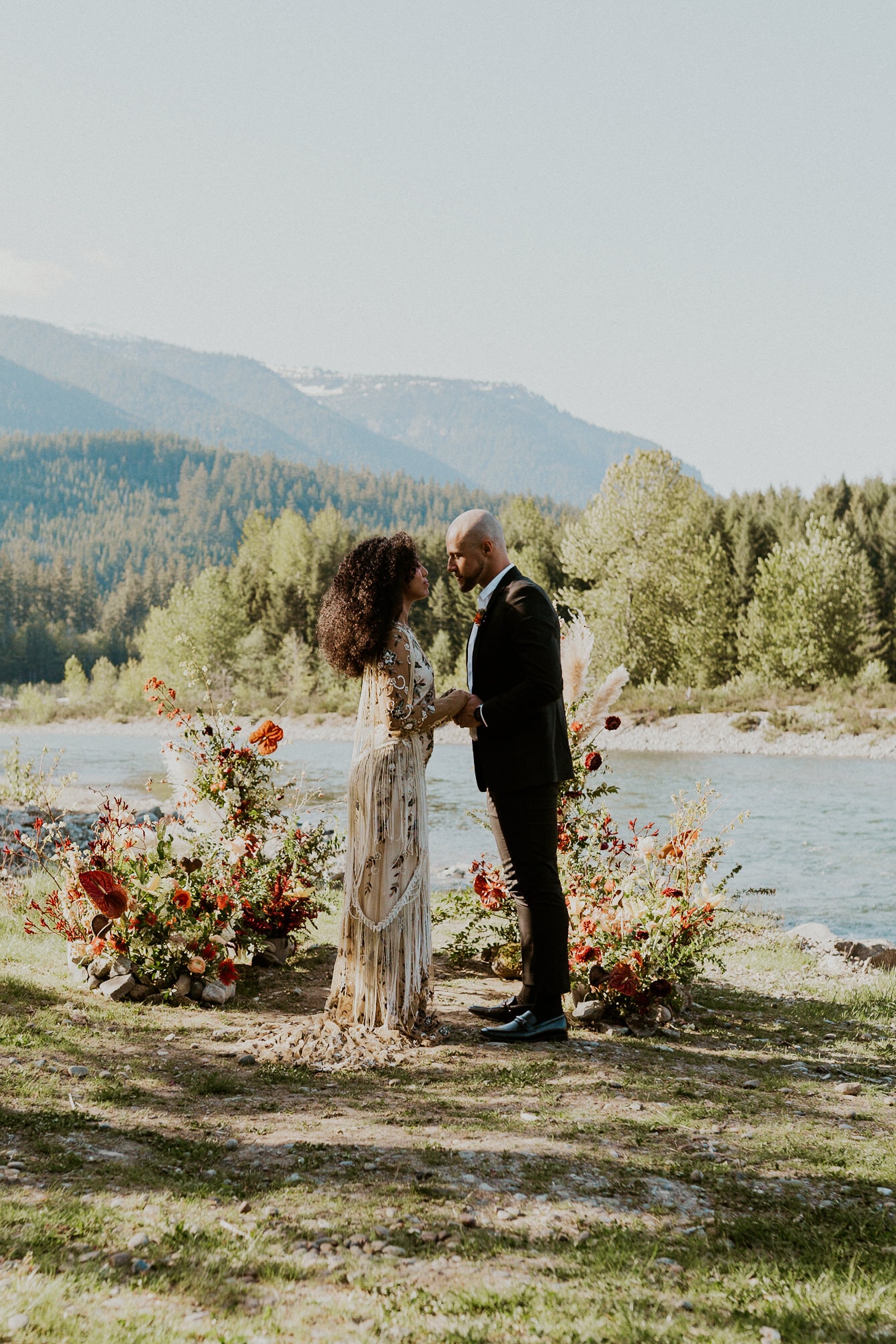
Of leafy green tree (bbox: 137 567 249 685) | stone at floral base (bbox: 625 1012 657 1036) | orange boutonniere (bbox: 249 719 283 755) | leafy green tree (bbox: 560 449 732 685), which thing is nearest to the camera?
stone at floral base (bbox: 625 1012 657 1036)

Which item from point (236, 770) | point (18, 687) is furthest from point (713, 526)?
point (18, 687)

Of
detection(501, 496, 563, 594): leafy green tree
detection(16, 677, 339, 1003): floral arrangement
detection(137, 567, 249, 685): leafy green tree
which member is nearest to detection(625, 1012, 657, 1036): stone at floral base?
detection(16, 677, 339, 1003): floral arrangement

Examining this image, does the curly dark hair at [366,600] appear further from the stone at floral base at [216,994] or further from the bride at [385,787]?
the stone at floral base at [216,994]

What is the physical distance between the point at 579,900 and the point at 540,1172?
256 cm

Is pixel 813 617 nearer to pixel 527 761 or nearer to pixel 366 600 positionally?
pixel 527 761

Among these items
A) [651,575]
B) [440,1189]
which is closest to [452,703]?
[440,1189]

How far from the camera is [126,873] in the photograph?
550cm

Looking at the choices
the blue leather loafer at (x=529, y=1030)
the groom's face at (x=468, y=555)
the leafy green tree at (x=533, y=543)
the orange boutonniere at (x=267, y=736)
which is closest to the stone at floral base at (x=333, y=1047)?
the blue leather loafer at (x=529, y=1030)

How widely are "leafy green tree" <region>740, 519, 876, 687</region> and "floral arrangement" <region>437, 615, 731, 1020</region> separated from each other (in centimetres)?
3324

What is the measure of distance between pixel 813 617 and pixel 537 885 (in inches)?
1406

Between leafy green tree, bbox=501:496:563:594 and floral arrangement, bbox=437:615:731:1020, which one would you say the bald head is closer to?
floral arrangement, bbox=437:615:731:1020

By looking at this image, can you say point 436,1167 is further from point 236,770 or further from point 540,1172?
point 236,770

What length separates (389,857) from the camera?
15.8 ft

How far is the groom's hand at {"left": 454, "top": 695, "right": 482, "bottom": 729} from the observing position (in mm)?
4797
